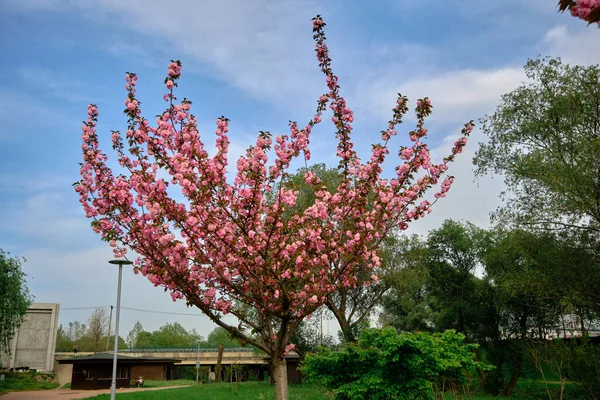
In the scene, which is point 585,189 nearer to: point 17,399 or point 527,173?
point 527,173

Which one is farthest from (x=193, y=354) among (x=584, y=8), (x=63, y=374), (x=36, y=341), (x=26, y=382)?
(x=584, y=8)

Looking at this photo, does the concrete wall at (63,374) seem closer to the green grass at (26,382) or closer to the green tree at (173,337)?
the green grass at (26,382)

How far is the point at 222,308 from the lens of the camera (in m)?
8.42

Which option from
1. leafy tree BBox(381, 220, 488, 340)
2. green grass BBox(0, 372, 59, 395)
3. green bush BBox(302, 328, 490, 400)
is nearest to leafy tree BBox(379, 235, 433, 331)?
leafy tree BBox(381, 220, 488, 340)

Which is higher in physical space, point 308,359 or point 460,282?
point 460,282

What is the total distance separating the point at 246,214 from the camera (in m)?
8.05

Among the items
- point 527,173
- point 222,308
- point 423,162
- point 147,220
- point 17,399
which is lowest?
point 17,399

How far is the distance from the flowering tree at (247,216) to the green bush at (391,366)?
3.11 metres

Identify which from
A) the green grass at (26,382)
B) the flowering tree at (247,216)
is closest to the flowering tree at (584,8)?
the flowering tree at (247,216)

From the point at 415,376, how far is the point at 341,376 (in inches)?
73.2

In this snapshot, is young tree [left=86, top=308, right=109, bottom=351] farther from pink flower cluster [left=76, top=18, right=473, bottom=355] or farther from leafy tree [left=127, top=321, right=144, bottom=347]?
pink flower cluster [left=76, top=18, right=473, bottom=355]

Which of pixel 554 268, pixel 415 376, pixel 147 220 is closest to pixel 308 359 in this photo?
pixel 415 376

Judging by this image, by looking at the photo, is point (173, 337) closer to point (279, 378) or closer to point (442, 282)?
point (442, 282)

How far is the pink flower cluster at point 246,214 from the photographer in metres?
7.85
